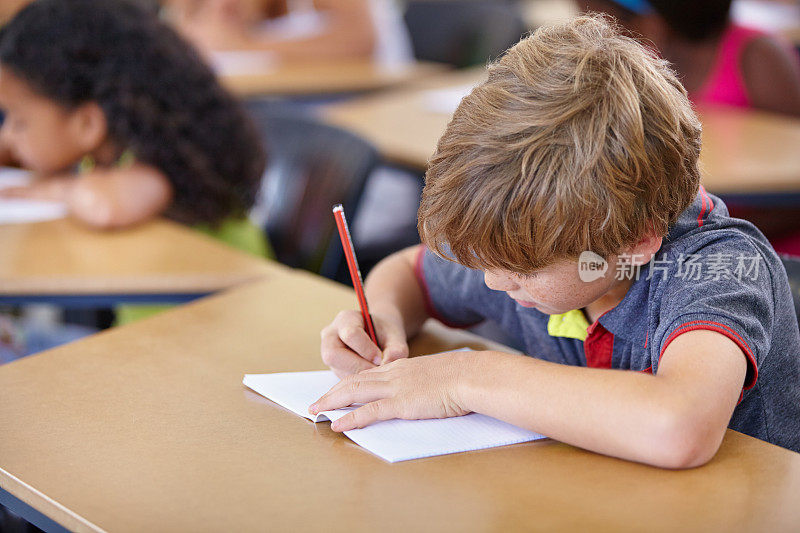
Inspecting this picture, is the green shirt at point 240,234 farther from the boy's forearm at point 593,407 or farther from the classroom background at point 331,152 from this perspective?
the boy's forearm at point 593,407

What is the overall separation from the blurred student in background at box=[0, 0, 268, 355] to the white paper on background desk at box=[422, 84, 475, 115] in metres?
1.02

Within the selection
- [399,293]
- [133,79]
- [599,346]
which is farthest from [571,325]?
[133,79]

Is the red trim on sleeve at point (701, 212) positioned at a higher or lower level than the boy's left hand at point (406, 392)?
higher

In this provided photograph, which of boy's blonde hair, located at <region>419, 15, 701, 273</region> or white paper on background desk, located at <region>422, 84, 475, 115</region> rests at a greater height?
boy's blonde hair, located at <region>419, 15, 701, 273</region>

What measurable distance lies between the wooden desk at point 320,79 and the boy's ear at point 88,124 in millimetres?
1411

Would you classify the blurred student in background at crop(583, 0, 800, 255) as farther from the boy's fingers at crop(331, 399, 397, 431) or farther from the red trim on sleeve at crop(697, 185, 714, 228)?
the boy's fingers at crop(331, 399, 397, 431)

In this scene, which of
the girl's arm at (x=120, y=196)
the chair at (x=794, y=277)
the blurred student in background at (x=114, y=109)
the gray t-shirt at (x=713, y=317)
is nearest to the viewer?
the gray t-shirt at (x=713, y=317)

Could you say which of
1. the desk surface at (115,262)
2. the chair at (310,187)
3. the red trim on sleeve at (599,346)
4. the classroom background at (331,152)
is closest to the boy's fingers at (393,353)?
the red trim on sleeve at (599,346)

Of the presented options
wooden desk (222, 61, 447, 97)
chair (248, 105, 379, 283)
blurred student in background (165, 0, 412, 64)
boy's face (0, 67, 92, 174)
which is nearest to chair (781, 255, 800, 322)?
chair (248, 105, 379, 283)

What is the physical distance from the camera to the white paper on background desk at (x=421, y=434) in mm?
969

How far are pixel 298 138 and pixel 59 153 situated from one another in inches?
21.8

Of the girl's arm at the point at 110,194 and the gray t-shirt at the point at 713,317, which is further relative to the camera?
the girl's arm at the point at 110,194

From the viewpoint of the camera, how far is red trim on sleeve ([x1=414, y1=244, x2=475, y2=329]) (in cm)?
136

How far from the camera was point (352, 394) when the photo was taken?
104 cm
